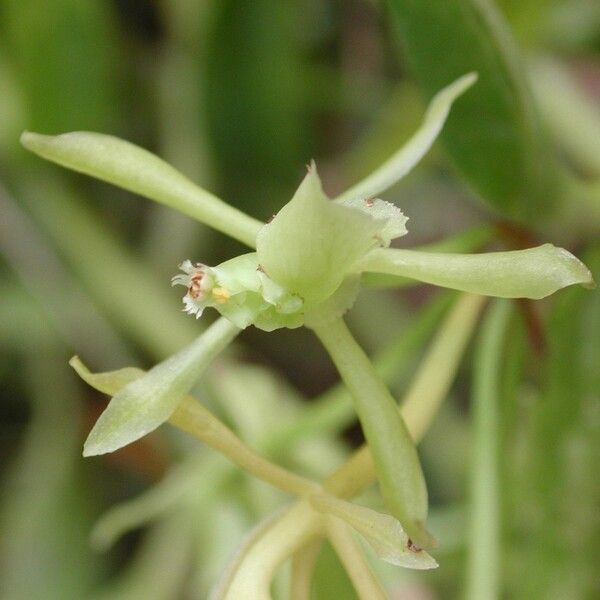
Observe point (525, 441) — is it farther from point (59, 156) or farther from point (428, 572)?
point (59, 156)

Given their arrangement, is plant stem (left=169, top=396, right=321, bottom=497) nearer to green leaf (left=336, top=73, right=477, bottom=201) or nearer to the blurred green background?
green leaf (left=336, top=73, right=477, bottom=201)

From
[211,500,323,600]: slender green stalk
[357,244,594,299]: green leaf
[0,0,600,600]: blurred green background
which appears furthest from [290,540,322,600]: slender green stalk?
[0,0,600,600]: blurred green background

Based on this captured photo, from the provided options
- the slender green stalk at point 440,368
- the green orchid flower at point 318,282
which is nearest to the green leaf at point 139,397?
the green orchid flower at point 318,282

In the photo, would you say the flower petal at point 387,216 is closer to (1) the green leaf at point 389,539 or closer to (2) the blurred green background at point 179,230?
(1) the green leaf at point 389,539

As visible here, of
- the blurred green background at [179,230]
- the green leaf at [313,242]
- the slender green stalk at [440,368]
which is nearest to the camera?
the green leaf at [313,242]

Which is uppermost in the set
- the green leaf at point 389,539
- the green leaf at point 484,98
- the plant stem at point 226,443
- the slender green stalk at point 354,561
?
the green leaf at point 484,98

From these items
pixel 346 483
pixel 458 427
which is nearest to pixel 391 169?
pixel 346 483

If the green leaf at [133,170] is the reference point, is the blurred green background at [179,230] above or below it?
above
